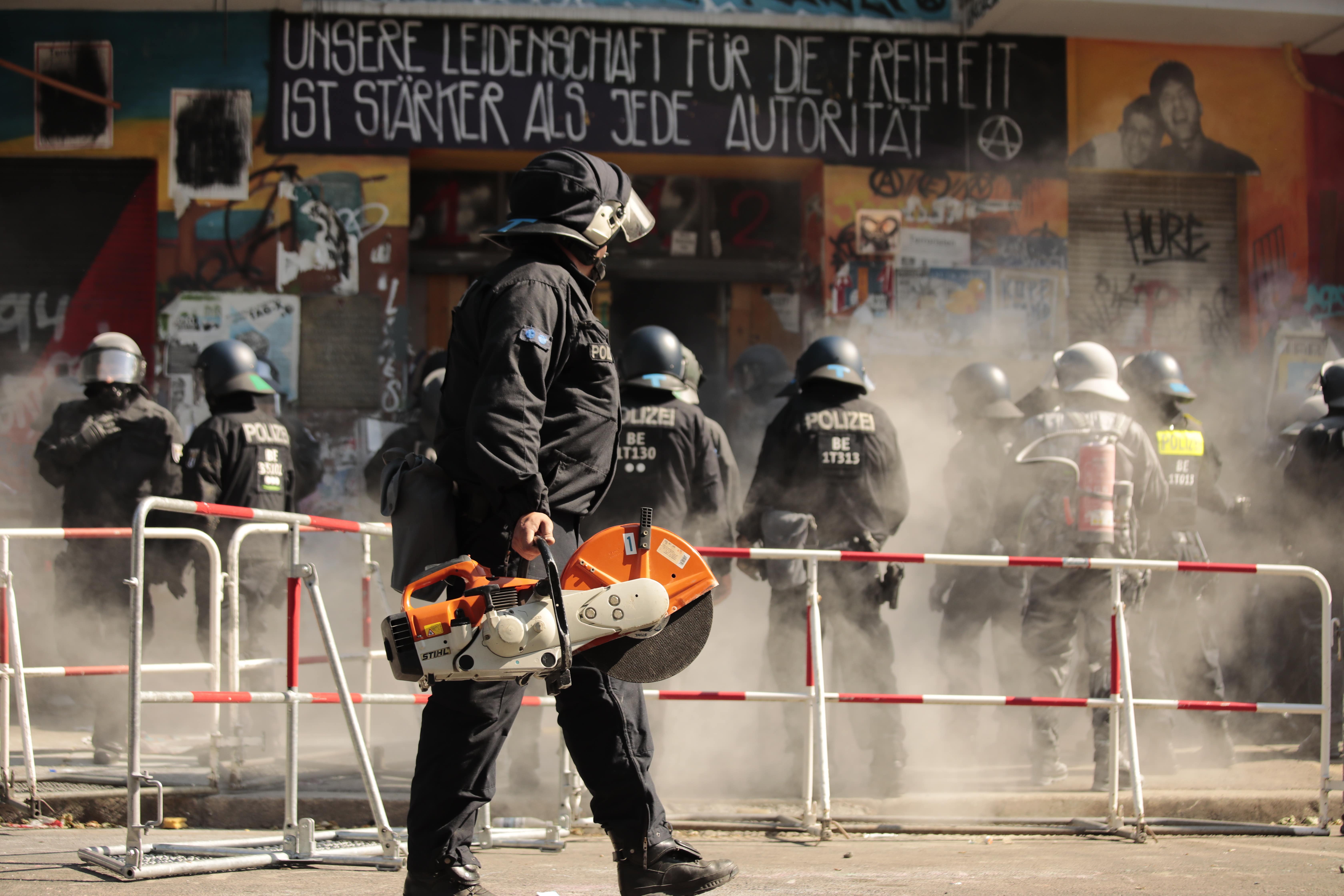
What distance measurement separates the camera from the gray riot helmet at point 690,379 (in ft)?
21.2

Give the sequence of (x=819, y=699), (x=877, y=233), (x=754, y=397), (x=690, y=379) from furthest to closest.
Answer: (x=877, y=233) → (x=754, y=397) → (x=690, y=379) → (x=819, y=699)

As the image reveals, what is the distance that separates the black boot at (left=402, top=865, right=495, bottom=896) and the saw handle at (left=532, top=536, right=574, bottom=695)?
0.51m

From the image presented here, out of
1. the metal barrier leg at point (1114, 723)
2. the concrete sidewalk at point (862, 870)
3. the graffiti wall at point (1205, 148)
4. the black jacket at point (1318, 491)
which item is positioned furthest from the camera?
the graffiti wall at point (1205, 148)

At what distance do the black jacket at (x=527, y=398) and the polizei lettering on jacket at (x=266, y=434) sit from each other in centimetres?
354

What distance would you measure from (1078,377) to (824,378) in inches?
51.7

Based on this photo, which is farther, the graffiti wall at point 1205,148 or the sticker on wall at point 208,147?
the graffiti wall at point 1205,148

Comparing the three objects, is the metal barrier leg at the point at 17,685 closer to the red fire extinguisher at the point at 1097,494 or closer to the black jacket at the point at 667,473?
the black jacket at the point at 667,473

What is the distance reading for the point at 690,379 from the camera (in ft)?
23.5

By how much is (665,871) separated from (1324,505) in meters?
4.95

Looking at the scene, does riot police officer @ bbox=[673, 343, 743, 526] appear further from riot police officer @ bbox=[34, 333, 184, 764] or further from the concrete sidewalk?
riot police officer @ bbox=[34, 333, 184, 764]

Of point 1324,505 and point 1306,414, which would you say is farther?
point 1306,414

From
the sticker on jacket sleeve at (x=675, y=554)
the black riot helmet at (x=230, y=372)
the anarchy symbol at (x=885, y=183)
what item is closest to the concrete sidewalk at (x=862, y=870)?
the sticker on jacket sleeve at (x=675, y=554)

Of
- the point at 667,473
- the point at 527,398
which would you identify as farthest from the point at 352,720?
the point at 667,473

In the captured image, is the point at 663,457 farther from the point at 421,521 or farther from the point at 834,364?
the point at 421,521
